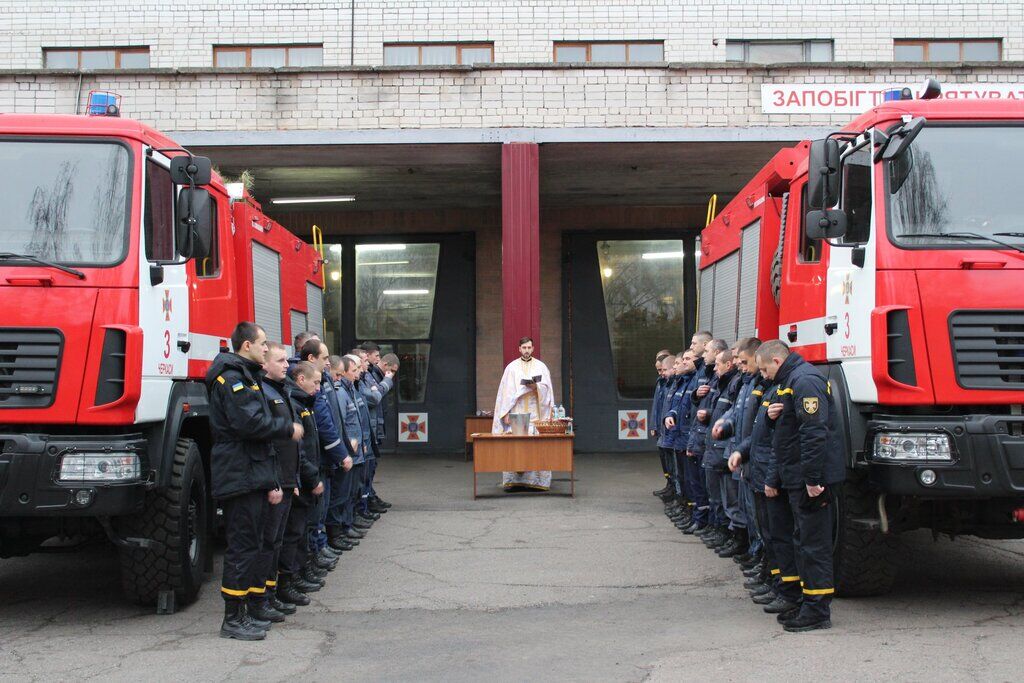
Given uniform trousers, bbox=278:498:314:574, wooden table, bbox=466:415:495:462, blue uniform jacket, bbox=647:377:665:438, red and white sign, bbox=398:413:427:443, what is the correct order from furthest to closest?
red and white sign, bbox=398:413:427:443 → wooden table, bbox=466:415:495:462 → blue uniform jacket, bbox=647:377:665:438 → uniform trousers, bbox=278:498:314:574

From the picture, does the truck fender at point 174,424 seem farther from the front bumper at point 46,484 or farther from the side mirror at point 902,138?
the side mirror at point 902,138

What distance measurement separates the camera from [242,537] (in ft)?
21.0

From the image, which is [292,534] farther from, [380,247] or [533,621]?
[380,247]

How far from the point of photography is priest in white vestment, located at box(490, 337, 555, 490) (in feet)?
43.3

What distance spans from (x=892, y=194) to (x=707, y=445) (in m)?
3.07

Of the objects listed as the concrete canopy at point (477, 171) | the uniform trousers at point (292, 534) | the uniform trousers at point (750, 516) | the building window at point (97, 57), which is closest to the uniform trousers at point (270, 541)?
the uniform trousers at point (292, 534)

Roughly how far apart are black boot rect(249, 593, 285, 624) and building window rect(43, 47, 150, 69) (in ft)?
43.4

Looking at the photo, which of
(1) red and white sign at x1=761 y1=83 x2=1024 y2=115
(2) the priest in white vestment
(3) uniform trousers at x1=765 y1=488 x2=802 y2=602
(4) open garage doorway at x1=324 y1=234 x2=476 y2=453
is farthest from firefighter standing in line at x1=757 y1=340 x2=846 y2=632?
(4) open garage doorway at x1=324 y1=234 x2=476 y2=453

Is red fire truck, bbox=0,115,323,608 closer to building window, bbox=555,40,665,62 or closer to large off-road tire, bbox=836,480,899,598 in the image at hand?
large off-road tire, bbox=836,480,899,598

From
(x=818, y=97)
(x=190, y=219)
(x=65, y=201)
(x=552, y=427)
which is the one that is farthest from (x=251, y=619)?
(x=818, y=97)

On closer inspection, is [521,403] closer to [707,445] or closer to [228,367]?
[707,445]

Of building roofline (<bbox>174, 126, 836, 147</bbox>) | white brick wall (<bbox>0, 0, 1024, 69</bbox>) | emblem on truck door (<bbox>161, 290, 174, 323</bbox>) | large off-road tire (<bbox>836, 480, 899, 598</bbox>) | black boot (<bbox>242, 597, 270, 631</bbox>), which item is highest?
white brick wall (<bbox>0, 0, 1024, 69</bbox>)

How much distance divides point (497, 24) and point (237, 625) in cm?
1304

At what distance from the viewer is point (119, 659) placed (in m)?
5.94
